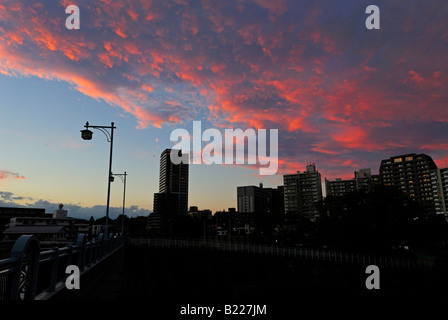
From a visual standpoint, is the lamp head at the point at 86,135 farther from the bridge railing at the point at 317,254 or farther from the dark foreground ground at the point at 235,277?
the bridge railing at the point at 317,254

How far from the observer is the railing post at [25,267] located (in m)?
5.61

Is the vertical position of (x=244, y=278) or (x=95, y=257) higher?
(x=95, y=257)

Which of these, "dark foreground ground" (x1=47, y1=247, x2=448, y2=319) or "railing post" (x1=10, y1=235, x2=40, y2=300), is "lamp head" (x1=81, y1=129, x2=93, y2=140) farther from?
"railing post" (x1=10, y1=235, x2=40, y2=300)

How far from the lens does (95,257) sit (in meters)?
16.3

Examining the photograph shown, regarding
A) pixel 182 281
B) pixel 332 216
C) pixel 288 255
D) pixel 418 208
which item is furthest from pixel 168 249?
pixel 418 208

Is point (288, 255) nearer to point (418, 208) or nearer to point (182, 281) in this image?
point (182, 281)

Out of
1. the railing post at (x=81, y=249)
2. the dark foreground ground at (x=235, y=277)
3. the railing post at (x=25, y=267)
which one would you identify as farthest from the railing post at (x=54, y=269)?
the dark foreground ground at (x=235, y=277)

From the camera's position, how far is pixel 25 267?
20.8 feet

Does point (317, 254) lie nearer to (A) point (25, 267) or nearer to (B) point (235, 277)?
(B) point (235, 277)

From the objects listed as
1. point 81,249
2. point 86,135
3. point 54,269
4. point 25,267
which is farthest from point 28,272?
point 86,135

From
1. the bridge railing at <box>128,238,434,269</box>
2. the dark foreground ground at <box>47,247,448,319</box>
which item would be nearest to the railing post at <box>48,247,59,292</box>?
the dark foreground ground at <box>47,247,448,319</box>

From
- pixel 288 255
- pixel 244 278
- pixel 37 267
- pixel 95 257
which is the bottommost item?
pixel 244 278
